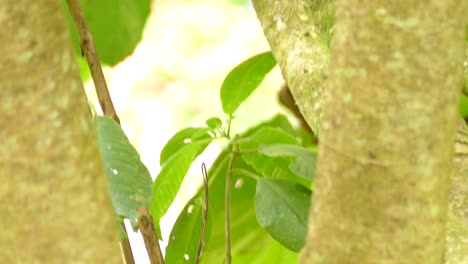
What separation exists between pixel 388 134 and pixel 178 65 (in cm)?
217

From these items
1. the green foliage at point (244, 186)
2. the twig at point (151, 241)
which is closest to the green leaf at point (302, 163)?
the green foliage at point (244, 186)

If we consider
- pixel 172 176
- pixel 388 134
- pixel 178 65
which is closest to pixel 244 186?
pixel 172 176

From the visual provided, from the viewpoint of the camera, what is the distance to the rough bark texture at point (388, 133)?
52 centimetres

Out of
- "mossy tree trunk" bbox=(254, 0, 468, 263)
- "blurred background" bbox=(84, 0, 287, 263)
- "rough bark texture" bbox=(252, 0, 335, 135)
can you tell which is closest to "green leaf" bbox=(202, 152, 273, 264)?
"rough bark texture" bbox=(252, 0, 335, 135)

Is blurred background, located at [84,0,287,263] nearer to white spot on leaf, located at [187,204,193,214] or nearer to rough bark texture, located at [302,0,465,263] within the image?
white spot on leaf, located at [187,204,193,214]

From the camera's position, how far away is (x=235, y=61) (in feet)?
8.67

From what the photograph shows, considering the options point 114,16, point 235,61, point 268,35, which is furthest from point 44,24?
point 235,61

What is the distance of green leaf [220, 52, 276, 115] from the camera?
114 cm

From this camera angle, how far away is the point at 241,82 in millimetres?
1152

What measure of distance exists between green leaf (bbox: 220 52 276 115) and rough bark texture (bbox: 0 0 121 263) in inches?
24.5

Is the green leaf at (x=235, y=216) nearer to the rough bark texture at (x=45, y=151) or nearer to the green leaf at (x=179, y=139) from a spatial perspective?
the green leaf at (x=179, y=139)

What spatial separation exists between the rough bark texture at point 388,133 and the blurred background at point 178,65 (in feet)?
6.27

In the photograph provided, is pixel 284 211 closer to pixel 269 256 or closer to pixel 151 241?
pixel 151 241

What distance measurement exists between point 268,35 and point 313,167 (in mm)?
212
